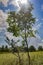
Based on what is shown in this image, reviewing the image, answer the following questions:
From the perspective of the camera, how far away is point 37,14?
2.58 metres

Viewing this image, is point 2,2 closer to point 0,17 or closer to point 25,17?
point 0,17

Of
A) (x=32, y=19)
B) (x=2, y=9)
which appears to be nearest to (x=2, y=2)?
(x=2, y=9)

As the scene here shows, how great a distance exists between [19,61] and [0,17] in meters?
0.76

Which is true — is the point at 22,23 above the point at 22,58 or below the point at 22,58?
above

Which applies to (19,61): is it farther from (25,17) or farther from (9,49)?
(25,17)

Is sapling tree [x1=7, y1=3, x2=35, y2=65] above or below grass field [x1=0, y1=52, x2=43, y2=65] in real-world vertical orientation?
above

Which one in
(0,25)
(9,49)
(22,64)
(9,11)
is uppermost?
(9,11)

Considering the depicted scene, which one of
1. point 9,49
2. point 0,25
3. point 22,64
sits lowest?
point 22,64

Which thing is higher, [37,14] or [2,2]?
[2,2]

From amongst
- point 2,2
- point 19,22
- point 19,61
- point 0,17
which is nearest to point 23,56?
point 19,61

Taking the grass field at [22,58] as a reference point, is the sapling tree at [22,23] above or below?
above

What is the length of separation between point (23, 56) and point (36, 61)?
212 mm

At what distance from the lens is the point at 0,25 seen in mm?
2607

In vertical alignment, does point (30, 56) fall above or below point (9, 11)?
below
